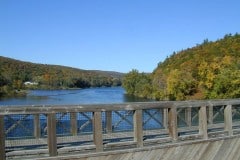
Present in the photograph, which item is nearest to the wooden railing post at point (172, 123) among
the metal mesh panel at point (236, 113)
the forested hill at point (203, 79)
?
the metal mesh panel at point (236, 113)

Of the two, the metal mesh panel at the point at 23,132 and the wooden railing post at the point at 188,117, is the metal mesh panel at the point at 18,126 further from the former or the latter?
the wooden railing post at the point at 188,117

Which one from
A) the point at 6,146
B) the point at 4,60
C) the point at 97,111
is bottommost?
the point at 6,146

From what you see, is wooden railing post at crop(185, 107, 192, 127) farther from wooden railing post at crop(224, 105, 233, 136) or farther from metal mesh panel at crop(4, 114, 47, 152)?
metal mesh panel at crop(4, 114, 47, 152)

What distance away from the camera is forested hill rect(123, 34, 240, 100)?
2416 inches

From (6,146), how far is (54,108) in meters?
1.35

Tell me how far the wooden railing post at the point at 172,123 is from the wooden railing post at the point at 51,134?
3251 millimetres

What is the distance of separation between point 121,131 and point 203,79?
194 ft

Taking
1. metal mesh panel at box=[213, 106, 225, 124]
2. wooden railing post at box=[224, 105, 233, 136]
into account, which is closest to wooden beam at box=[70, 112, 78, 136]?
metal mesh panel at box=[213, 106, 225, 124]

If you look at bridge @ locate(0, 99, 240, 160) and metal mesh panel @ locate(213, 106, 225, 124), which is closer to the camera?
bridge @ locate(0, 99, 240, 160)

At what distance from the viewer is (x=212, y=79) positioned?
65562 millimetres

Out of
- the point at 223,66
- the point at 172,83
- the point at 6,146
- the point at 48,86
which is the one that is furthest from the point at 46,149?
the point at 48,86

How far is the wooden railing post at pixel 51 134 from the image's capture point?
9648 millimetres

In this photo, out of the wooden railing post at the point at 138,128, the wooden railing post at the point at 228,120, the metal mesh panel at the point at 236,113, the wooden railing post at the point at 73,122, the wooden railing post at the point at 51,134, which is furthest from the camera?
the metal mesh panel at the point at 236,113

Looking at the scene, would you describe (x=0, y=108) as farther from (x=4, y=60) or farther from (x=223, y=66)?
(x=4, y=60)
